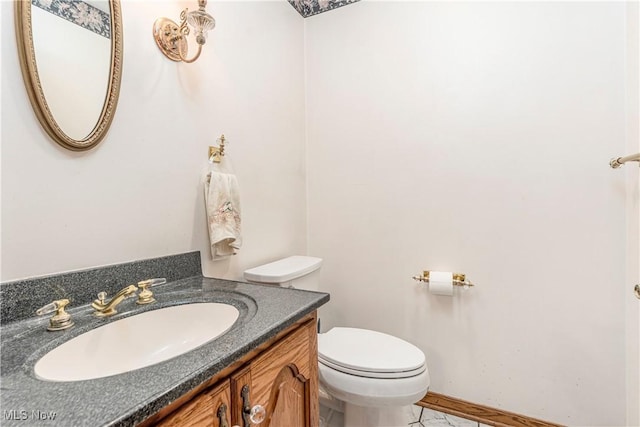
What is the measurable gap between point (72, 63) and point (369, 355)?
1.41 metres

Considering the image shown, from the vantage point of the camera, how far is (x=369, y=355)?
127 cm

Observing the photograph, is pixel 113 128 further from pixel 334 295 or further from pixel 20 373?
pixel 334 295

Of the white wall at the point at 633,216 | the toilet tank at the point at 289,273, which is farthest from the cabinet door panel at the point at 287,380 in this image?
the white wall at the point at 633,216

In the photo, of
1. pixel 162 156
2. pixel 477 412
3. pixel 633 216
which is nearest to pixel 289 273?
pixel 162 156

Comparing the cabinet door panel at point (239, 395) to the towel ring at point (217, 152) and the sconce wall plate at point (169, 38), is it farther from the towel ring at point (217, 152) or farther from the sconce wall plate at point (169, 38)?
the sconce wall plate at point (169, 38)

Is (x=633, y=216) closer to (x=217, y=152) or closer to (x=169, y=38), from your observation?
(x=217, y=152)

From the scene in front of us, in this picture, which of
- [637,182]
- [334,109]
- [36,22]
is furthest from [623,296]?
[36,22]

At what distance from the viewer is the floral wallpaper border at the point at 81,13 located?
0.79 meters

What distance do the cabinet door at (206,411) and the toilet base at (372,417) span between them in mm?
938

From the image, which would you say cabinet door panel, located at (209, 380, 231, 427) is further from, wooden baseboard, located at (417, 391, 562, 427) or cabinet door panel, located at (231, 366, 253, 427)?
wooden baseboard, located at (417, 391, 562, 427)

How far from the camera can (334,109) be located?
5.99 ft

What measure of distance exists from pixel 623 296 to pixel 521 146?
2.47 feet

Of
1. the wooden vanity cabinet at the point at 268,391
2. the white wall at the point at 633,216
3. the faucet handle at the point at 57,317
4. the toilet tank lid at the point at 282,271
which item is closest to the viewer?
the wooden vanity cabinet at the point at 268,391

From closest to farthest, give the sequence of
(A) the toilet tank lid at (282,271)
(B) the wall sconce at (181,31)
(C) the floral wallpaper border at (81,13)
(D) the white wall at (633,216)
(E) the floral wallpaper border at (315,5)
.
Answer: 1. (C) the floral wallpaper border at (81,13)
2. (B) the wall sconce at (181,31)
3. (D) the white wall at (633,216)
4. (A) the toilet tank lid at (282,271)
5. (E) the floral wallpaper border at (315,5)
